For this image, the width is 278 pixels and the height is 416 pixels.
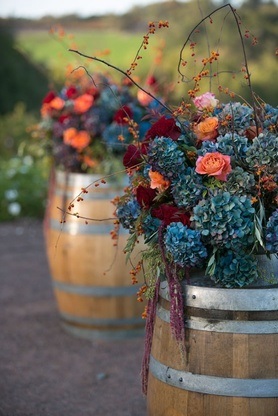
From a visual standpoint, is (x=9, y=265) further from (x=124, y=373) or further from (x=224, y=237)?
(x=224, y=237)

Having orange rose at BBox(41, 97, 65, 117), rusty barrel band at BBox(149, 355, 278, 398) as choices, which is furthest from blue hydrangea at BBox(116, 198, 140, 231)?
orange rose at BBox(41, 97, 65, 117)

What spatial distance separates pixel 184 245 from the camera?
8.23 ft

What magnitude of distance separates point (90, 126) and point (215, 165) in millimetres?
2559

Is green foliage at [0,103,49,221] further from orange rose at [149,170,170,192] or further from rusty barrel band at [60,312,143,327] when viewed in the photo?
orange rose at [149,170,170,192]

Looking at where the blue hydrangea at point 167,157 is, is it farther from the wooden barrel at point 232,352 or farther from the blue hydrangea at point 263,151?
the wooden barrel at point 232,352

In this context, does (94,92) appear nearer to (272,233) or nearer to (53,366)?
(53,366)

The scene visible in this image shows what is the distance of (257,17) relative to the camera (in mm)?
23469

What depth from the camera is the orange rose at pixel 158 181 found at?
264 cm

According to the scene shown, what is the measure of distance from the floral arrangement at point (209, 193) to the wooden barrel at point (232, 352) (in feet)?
0.23

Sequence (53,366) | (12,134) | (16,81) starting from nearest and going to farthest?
1. (53,366)
2. (12,134)
3. (16,81)

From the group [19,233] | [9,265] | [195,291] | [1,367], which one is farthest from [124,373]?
[19,233]

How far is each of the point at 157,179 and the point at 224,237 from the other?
34 cm

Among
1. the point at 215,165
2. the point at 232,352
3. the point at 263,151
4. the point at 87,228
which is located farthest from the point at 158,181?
the point at 87,228

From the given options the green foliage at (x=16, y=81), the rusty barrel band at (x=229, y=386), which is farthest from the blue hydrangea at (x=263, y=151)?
the green foliage at (x=16, y=81)
